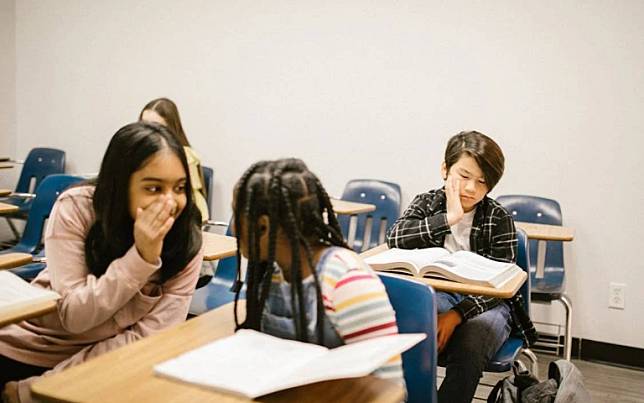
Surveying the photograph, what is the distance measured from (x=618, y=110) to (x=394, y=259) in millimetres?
2174

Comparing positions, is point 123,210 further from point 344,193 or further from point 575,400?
point 344,193

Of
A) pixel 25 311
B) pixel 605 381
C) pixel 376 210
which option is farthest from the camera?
pixel 376 210

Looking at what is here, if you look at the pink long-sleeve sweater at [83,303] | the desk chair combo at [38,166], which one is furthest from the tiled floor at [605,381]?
the desk chair combo at [38,166]

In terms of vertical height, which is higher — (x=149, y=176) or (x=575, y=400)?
(x=149, y=176)

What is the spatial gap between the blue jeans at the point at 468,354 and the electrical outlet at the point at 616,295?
1.84 metres

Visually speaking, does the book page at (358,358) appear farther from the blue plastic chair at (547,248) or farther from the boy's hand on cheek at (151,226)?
the blue plastic chair at (547,248)

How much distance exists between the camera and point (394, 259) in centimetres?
242

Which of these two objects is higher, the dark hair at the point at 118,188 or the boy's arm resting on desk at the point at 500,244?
the dark hair at the point at 118,188

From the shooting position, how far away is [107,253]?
182 cm

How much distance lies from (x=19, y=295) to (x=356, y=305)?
86 cm

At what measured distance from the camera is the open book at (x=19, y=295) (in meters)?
1.64

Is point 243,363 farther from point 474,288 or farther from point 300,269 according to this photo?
point 474,288

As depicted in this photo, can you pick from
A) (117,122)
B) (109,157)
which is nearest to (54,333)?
(109,157)

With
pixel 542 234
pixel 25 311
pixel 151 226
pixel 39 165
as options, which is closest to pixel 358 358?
pixel 151 226
